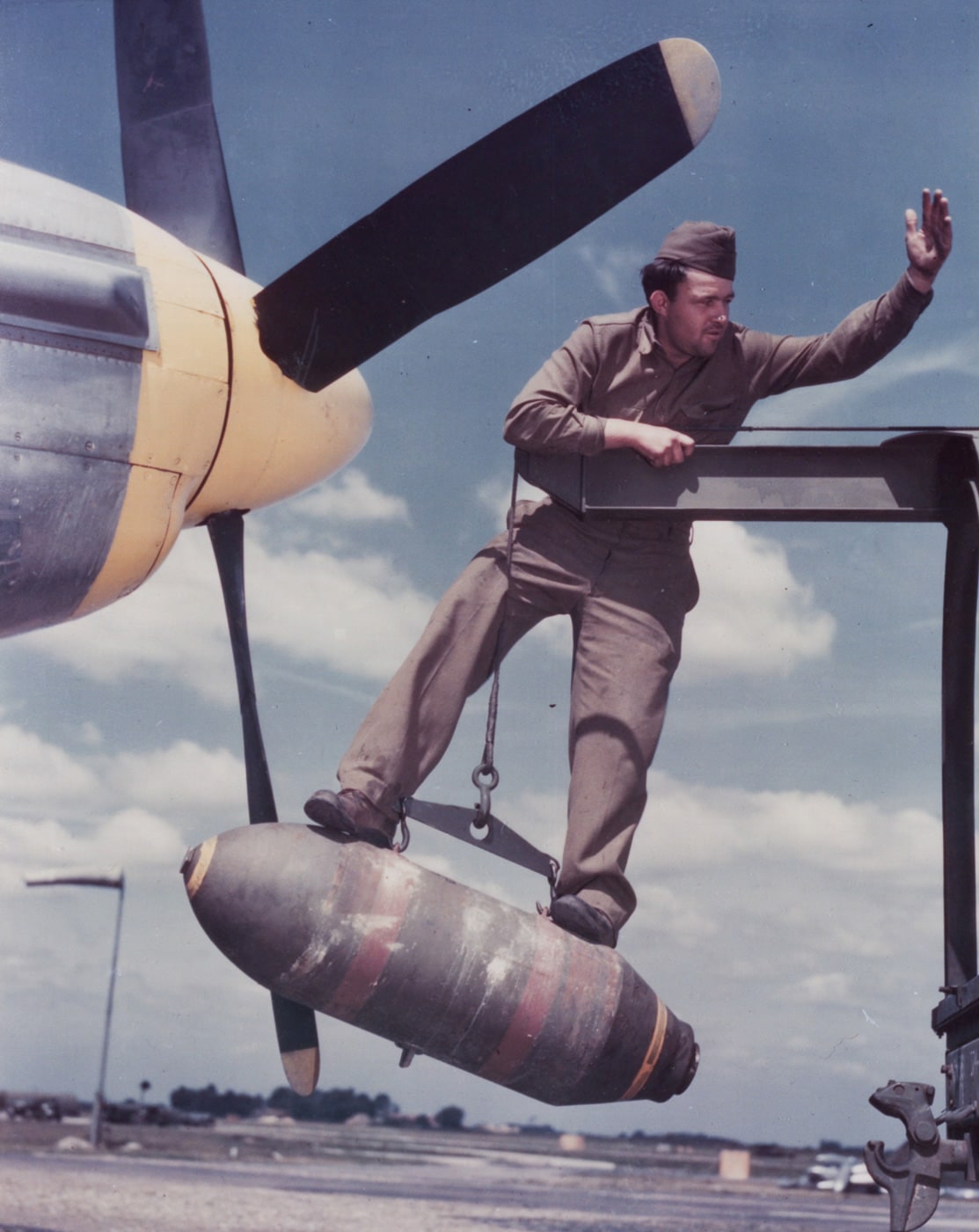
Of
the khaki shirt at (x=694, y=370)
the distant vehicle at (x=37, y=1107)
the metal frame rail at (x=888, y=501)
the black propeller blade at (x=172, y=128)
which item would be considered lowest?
the distant vehicle at (x=37, y=1107)

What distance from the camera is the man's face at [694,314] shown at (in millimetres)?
5609

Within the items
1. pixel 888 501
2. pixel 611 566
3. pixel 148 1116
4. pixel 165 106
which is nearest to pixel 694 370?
pixel 611 566

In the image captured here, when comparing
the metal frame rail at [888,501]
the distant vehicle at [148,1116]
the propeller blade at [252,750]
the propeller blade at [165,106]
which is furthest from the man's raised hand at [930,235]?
the distant vehicle at [148,1116]

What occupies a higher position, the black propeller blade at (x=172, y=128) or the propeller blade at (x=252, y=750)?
the black propeller blade at (x=172, y=128)

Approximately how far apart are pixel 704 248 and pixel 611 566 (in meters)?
1.50

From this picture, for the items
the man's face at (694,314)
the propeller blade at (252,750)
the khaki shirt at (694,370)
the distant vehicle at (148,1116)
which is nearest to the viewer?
the khaki shirt at (694,370)

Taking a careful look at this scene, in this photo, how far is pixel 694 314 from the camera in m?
5.61

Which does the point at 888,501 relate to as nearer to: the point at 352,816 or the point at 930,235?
the point at 930,235

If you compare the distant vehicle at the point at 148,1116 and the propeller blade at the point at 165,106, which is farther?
the distant vehicle at the point at 148,1116

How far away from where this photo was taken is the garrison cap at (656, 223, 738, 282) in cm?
561

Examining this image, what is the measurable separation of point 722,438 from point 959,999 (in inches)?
106

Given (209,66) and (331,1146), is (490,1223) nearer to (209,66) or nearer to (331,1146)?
(209,66)

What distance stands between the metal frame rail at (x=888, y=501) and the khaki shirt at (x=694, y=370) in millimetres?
207

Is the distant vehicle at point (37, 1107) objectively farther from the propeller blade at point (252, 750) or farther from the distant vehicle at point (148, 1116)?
the propeller blade at point (252, 750)
